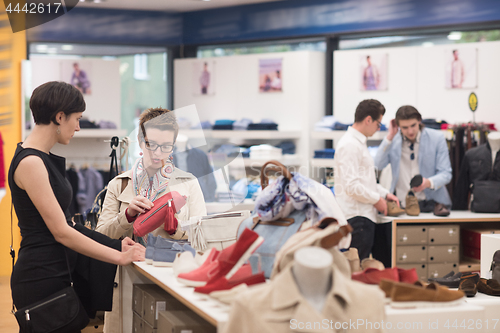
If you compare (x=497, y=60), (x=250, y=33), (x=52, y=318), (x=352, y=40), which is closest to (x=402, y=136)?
(x=497, y=60)

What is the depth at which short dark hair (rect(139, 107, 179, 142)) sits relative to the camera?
267cm

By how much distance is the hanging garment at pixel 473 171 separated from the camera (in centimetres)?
519

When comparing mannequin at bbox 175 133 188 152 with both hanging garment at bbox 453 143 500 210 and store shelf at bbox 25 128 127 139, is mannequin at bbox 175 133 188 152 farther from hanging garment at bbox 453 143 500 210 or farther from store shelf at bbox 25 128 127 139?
store shelf at bbox 25 128 127 139

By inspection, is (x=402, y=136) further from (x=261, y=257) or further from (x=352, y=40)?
(x=261, y=257)

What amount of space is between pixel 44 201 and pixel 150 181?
28.6 inches

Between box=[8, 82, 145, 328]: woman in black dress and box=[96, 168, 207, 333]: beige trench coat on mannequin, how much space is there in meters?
0.45

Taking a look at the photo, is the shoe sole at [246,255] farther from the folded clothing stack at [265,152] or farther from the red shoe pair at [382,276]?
the folded clothing stack at [265,152]

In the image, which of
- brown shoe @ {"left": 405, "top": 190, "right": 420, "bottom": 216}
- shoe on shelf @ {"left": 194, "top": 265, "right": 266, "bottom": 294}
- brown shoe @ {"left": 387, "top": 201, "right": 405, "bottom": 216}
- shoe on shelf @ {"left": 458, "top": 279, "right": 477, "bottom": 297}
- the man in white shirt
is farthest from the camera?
brown shoe @ {"left": 405, "top": 190, "right": 420, "bottom": 216}

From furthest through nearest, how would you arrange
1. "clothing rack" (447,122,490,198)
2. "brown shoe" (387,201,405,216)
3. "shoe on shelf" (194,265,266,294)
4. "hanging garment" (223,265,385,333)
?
1. "clothing rack" (447,122,490,198)
2. "brown shoe" (387,201,405,216)
3. "shoe on shelf" (194,265,266,294)
4. "hanging garment" (223,265,385,333)

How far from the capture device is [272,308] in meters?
1.60

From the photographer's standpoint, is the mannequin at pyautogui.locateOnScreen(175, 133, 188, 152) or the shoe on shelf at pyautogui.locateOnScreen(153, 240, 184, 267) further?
the mannequin at pyautogui.locateOnScreen(175, 133, 188, 152)

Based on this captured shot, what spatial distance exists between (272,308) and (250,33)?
6.15 metres

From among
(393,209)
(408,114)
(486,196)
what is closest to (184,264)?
(393,209)

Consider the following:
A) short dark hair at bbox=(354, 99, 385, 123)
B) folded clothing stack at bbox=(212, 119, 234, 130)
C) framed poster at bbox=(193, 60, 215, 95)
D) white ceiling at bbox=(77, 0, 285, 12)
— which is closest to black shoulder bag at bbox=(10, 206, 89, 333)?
short dark hair at bbox=(354, 99, 385, 123)
